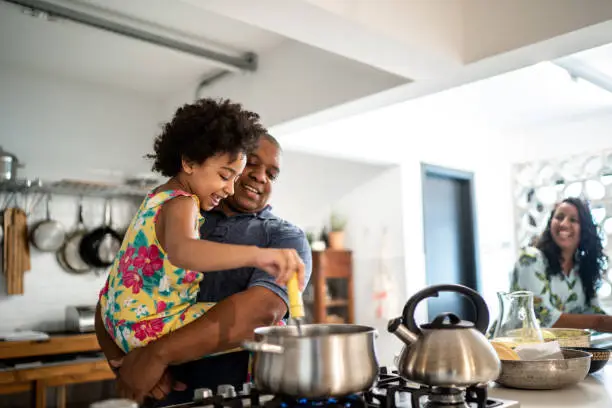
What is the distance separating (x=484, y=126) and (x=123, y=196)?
3207 millimetres

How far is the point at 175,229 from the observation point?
41.0 inches

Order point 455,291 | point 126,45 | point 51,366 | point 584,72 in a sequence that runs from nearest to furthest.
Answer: point 455,291, point 51,366, point 126,45, point 584,72

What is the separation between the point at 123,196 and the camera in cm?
397

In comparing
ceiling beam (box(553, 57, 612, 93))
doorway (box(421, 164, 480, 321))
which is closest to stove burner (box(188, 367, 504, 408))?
ceiling beam (box(553, 57, 612, 93))

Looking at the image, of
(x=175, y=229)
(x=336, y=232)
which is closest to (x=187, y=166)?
(x=175, y=229)

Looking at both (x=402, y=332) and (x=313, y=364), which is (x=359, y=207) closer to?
(x=402, y=332)

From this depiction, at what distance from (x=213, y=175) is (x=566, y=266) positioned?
229 cm

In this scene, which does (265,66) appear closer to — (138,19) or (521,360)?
(138,19)

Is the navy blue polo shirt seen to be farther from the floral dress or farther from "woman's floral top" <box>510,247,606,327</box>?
"woman's floral top" <box>510,247,606,327</box>

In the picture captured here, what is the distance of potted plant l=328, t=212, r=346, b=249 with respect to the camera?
15.3 feet

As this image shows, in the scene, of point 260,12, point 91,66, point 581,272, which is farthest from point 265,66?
point 581,272

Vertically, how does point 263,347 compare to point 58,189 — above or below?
below

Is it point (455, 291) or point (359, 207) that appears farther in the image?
point (359, 207)

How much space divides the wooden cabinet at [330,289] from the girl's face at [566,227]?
194cm
